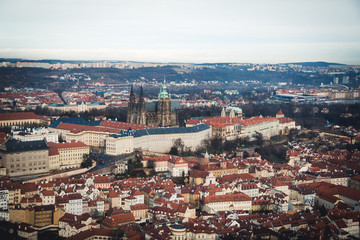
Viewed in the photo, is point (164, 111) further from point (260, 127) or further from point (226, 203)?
point (226, 203)

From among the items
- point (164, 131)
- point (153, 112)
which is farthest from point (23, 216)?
point (153, 112)

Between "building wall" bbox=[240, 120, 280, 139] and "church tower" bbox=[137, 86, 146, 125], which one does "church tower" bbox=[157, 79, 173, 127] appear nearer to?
"church tower" bbox=[137, 86, 146, 125]

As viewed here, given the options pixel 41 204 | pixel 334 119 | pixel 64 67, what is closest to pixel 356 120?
pixel 334 119

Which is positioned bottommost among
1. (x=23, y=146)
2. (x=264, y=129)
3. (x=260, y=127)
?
(x=264, y=129)

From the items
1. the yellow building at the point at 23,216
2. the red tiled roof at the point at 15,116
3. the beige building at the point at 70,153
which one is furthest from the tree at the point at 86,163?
the red tiled roof at the point at 15,116

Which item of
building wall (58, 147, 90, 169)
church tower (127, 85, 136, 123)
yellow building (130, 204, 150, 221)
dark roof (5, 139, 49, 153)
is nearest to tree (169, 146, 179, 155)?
building wall (58, 147, 90, 169)

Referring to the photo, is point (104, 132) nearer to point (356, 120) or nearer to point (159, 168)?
point (159, 168)
